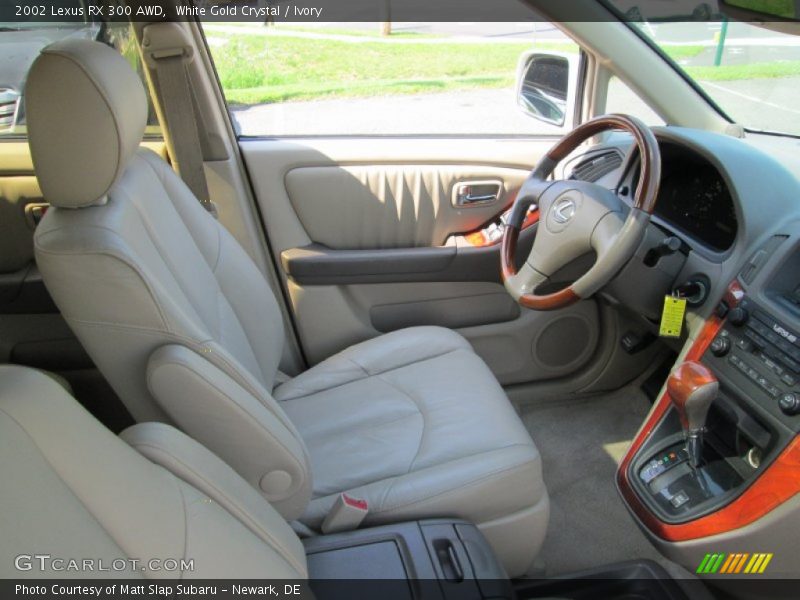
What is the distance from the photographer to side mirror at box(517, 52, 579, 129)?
199cm

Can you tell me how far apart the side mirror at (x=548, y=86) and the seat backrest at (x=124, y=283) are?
1.30 m

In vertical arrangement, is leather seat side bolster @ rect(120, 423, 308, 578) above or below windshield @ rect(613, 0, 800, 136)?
below

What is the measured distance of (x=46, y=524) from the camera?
0.65 metres

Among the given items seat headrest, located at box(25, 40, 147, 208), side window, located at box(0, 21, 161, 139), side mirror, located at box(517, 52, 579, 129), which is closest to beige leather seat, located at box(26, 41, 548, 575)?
seat headrest, located at box(25, 40, 147, 208)

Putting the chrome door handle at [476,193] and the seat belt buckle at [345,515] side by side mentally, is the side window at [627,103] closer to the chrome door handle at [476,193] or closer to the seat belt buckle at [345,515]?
the chrome door handle at [476,193]

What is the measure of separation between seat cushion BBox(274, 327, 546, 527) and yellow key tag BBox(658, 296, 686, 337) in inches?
14.8

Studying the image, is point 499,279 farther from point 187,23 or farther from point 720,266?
point 187,23

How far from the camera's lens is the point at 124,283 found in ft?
3.33

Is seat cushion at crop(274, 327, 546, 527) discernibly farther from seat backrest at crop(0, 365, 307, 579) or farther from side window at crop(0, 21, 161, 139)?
side window at crop(0, 21, 161, 139)

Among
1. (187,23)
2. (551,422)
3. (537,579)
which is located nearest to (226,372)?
(537,579)

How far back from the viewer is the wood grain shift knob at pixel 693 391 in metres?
1.25

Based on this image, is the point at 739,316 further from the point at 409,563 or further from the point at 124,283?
the point at 124,283

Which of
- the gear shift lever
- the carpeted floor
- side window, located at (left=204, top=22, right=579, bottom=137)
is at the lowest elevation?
the carpeted floor

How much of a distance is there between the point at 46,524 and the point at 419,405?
946 mm
